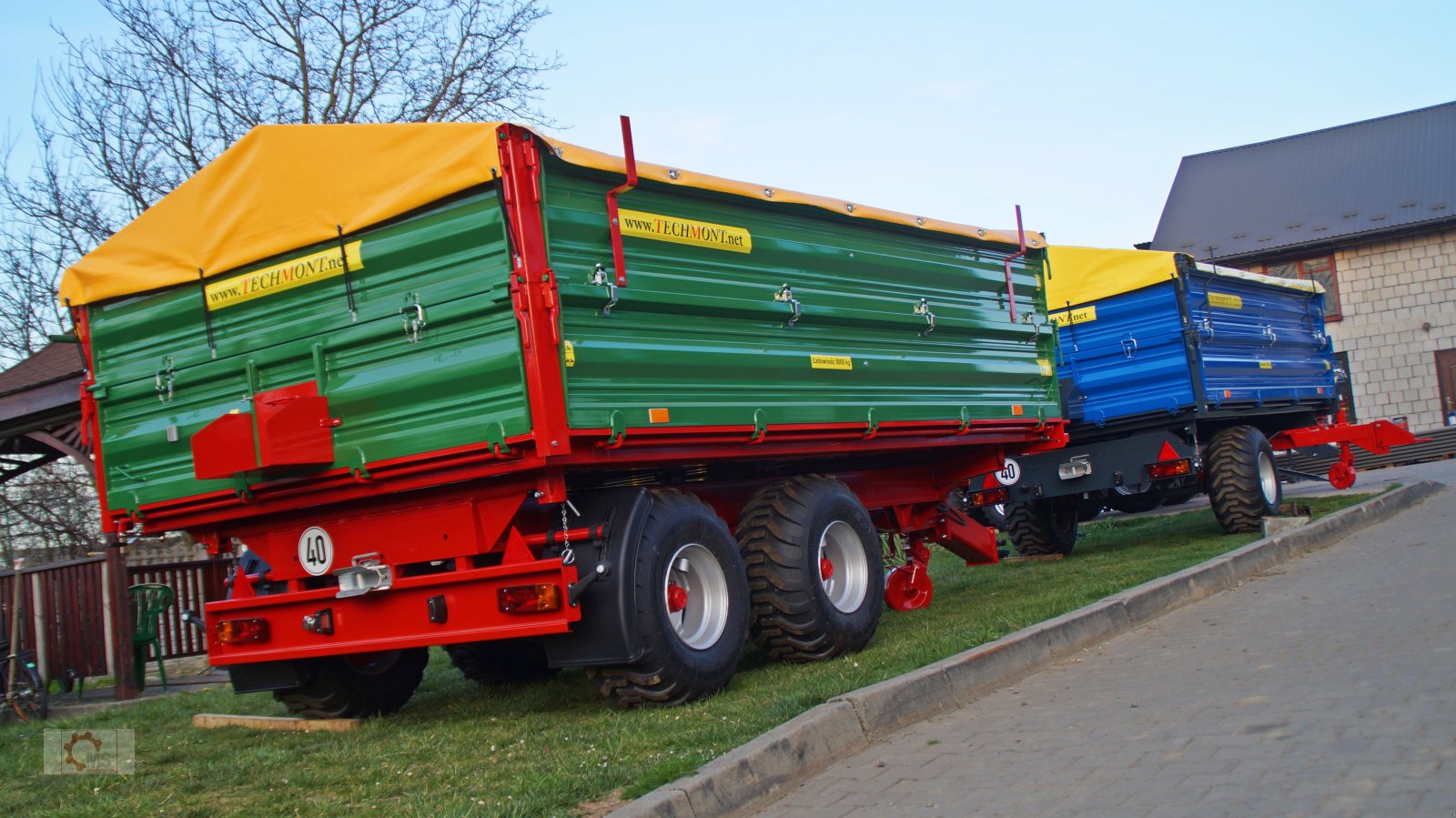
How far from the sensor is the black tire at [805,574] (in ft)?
24.1

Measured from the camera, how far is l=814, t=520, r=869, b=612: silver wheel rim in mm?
7922

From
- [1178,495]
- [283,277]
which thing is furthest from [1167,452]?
[283,277]

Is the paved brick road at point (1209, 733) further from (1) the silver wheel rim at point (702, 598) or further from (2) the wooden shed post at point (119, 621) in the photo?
(2) the wooden shed post at point (119, 621)

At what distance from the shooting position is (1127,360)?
13.0 m

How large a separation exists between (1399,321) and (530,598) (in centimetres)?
3585

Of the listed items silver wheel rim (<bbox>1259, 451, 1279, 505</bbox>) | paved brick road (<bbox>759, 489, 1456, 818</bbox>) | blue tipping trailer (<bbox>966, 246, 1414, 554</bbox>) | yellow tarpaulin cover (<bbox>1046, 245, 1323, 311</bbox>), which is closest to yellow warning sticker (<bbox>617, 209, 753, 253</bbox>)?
paved brick road (<bbox>759, 489, 1456, 818</bbox>)

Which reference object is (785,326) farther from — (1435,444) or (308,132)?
(1435,444)

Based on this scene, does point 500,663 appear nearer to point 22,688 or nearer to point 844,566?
point 844,566

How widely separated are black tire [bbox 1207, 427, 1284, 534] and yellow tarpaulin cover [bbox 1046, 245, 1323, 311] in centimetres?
179

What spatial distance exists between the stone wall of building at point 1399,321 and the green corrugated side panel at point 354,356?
3470cm

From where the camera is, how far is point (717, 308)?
712cm

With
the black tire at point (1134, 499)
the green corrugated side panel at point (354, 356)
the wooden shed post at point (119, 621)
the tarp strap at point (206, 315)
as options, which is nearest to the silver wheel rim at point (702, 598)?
the green corrugated side panel at point (354, 356)

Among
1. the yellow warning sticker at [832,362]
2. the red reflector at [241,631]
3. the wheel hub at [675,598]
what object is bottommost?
the wheel hub at [675,598]

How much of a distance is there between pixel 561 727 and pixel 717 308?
242 cm
